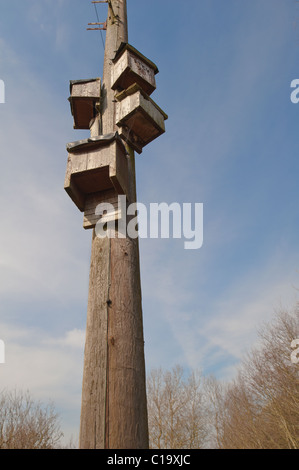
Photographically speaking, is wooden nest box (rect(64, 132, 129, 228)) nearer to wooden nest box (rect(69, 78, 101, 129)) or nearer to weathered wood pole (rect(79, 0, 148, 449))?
weathered wood pole (rect(79, 0, 148, 449))

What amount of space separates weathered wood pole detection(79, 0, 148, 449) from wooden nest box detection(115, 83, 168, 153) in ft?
3.99

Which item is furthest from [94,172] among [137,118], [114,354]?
[114,354]

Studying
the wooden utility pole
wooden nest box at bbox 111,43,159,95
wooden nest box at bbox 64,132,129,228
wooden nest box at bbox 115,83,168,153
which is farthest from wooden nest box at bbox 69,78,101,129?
wooden nest box at bbox 64,132,129,228

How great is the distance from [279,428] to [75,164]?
1565 centimetres

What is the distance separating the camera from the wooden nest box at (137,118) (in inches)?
109

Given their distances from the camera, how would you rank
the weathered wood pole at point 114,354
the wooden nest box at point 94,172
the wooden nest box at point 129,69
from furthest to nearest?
the wooden nest box at point 129,69 < the wooden nest box at point 94,172 < the weathered wood pole at point 114,354

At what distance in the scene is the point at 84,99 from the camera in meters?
3.28

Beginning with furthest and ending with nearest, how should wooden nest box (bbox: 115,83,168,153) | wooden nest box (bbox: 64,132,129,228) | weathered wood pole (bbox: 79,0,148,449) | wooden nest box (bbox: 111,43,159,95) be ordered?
wooden nest box (bbox: 111,43,159,95) < wooden nest box (bbox: 115,83,168,153) < wooden nest box (bbox: 64,132,129,228) < weathered wood pole (bbox: 79,0,148,449)

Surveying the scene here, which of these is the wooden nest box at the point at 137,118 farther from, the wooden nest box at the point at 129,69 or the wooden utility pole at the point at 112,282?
the wooden nest box at the point at 129,69

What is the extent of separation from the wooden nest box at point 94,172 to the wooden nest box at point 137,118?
454mm

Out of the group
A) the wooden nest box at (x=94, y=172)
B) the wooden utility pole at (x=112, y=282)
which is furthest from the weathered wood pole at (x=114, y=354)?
the wooden nest box at (x=94, y=172)

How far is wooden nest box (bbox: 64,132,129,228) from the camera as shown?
7.44 feet
